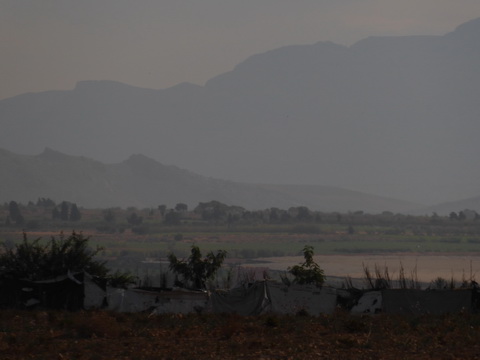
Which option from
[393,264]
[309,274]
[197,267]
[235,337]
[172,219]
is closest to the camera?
[235,337]

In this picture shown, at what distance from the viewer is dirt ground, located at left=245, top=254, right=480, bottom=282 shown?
85500 mm

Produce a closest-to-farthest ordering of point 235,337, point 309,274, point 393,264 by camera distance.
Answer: point 235,337, point 309,274, point 393,264

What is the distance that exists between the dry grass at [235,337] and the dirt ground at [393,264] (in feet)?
169

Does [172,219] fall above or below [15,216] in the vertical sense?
above

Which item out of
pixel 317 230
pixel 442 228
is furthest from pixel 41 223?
pixel 442 228

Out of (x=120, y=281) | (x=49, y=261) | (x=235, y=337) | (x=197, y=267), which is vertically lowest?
(x=235, y=337)

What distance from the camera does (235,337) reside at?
84.2 feet

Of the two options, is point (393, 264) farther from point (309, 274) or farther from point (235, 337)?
point (235, 337)

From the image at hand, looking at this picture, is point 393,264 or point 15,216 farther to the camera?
point 15,216

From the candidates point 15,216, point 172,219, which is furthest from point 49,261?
point 172,219

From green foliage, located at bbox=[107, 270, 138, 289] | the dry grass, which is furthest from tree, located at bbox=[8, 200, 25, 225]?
the dry grass

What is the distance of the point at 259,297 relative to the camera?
3438cm

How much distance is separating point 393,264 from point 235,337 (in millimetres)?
70624

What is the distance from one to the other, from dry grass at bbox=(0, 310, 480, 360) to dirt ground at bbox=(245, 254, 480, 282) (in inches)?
2028
